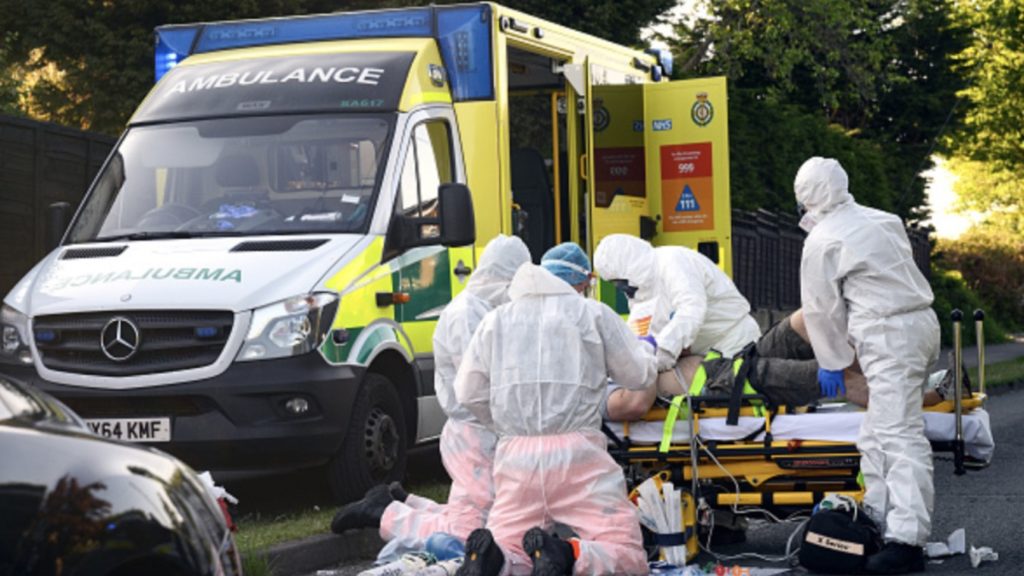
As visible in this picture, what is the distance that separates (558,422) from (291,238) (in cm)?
344

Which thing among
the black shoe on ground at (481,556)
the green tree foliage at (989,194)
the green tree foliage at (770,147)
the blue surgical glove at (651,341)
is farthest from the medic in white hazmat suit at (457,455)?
the green tree foliage at (989,194)

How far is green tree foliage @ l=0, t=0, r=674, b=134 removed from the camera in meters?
24.7

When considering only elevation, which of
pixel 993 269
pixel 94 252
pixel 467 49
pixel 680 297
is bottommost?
pixel 993 269

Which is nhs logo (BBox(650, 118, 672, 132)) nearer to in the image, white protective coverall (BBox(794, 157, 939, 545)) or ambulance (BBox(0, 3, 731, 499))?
ambulance (BBox(0, 3, 731, 499))

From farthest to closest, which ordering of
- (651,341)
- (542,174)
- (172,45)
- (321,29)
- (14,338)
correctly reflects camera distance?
(542,174)
(172,45)
(321,29)
(14,338)
(651,341)

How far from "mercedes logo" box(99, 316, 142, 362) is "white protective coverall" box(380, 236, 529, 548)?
2.07 m

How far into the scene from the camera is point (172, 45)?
1352cm

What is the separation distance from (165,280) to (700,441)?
10.9ft

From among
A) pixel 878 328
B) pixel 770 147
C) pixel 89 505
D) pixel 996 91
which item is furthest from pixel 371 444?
pixel 996 91

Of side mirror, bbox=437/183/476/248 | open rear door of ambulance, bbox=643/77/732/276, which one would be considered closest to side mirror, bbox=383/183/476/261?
side mirror, bbox=437/183/476/248

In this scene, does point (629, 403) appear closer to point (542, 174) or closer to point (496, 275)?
point (496, 275)

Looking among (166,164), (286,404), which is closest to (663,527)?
(286,404)

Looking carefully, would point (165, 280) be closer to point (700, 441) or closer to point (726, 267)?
point (700, 441)

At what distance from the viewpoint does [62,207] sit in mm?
12086
